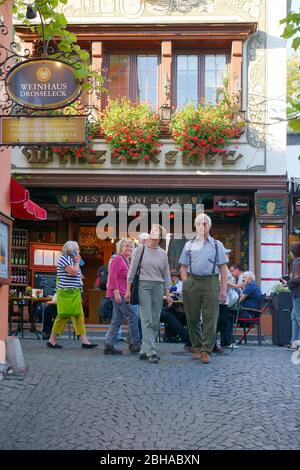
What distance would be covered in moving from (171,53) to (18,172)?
4816 mm

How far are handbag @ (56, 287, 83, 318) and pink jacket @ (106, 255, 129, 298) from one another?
72cm

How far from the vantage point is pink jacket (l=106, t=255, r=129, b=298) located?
1182 cm

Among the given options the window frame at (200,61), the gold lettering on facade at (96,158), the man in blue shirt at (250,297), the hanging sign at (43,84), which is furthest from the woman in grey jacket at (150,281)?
the window frame at (200,61)

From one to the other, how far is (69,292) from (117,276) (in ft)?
3.27

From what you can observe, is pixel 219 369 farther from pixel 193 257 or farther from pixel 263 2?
pixel 263 2

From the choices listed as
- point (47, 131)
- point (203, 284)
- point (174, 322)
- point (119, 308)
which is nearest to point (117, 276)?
point (119, 308)

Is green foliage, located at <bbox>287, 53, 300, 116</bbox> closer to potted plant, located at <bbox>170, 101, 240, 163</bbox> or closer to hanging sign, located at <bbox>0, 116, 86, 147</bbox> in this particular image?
potted plant, located at <bbox>170, 101, 240, 163</bbox>

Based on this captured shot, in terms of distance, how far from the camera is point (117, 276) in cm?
1188

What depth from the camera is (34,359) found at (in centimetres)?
1059

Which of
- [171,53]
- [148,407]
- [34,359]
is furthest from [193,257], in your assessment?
[171,53]

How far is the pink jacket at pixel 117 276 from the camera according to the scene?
1182 centimetres

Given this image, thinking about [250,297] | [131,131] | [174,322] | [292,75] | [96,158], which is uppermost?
[292,75]

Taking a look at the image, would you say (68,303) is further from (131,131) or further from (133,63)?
(133,63)

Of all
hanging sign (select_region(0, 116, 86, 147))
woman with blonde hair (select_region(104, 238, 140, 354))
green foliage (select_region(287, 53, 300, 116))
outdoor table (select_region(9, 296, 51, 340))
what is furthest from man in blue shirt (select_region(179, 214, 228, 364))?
green foliage (select_region(287, 53, 300, 116))
